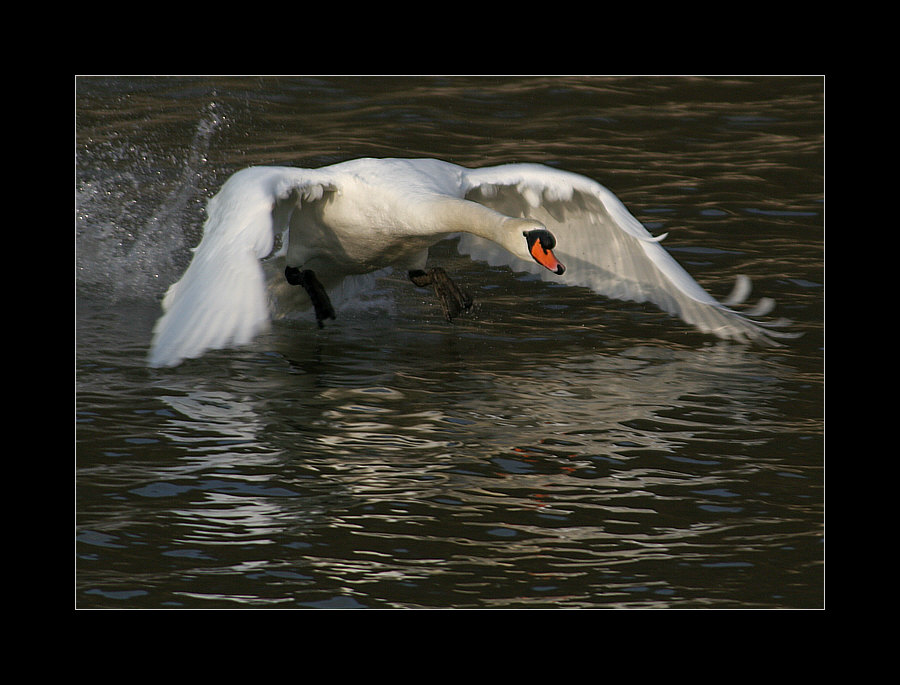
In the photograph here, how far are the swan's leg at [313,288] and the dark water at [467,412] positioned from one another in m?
0.20

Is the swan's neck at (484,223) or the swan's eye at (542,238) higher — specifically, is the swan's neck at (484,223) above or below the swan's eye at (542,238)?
above

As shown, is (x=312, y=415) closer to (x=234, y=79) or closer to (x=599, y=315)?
(x=599, y=315)

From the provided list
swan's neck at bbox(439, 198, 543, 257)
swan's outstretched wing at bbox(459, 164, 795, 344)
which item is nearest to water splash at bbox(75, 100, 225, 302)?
swan's outstretched wing at bbox(459, 164, 795, 344)

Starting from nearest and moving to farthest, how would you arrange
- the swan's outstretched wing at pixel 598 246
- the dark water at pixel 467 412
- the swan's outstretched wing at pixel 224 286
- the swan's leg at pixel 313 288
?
1. the dark water at pixel 467 412
2. the swan's outstretched wing at pixel 224 286
3. the swan's outstretched wing at pixel 598 246
4. the swan's leg at pixel 313 288

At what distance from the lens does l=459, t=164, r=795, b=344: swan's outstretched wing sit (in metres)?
8.33

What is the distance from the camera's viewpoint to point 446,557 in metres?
5.48

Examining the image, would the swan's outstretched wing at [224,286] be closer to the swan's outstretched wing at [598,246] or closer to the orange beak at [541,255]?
the orange beak at [541,255]

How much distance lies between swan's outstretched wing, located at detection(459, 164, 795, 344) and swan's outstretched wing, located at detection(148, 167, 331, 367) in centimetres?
225

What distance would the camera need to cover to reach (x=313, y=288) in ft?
29.4

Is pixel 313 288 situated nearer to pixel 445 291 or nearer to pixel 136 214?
pixel 445 291

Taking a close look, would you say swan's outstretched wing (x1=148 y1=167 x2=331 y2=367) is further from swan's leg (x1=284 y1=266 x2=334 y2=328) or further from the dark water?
swan's leg (x1=284 y1=266 x2=334 y2=328)

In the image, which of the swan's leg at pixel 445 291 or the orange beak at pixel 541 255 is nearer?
the orange beak at pixel 541 255

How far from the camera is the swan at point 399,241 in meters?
6.36

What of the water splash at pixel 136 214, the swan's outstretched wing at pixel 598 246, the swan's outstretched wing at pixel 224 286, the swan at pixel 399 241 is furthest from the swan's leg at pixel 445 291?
the water splash at pixel 136 214
